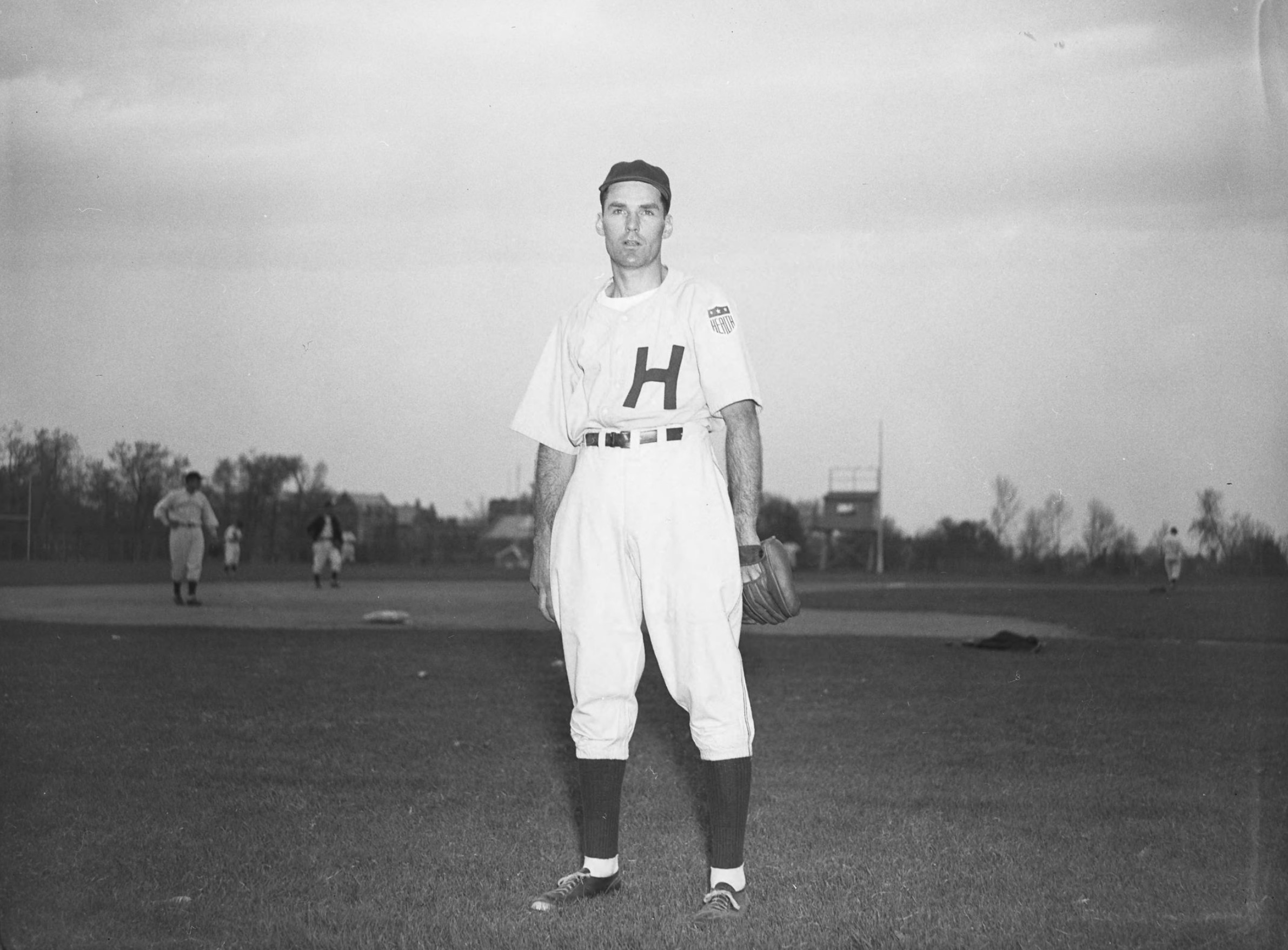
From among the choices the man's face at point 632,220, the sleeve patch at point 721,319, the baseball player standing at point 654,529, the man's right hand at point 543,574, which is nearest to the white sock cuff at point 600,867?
the baseball player standing at point 654,529

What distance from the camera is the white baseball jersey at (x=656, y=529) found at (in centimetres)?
431

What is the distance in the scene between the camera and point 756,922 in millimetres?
4148

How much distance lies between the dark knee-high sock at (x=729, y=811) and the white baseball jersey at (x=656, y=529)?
0.05 meters

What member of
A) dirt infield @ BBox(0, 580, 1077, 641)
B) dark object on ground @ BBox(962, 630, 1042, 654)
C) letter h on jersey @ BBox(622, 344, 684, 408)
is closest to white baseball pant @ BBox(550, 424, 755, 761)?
letter h on jersey @ BBox(622, 344, 684, 408)

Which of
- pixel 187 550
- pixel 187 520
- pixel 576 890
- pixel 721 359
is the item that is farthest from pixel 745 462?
pixel 187 550

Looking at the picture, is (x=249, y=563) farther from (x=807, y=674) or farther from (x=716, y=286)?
(x=716, y=286)

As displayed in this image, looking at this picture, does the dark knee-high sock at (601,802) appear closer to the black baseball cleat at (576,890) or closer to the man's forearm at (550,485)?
the black baseball cleat at (576,890)

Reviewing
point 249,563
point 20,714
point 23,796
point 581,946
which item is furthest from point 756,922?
point 249,563

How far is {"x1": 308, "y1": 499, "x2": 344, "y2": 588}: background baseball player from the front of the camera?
25859 mm

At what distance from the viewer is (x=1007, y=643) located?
1387 cm

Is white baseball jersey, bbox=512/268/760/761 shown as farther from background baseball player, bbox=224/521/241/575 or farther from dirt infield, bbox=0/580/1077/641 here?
background baseball player, bbox=224/521/241/575

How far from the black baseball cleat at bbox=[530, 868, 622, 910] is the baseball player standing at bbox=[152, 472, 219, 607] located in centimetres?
1490

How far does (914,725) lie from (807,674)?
306cm

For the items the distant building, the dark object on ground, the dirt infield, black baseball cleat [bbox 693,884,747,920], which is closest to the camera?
black baseball cleat [bbox 693,884,747,920]
